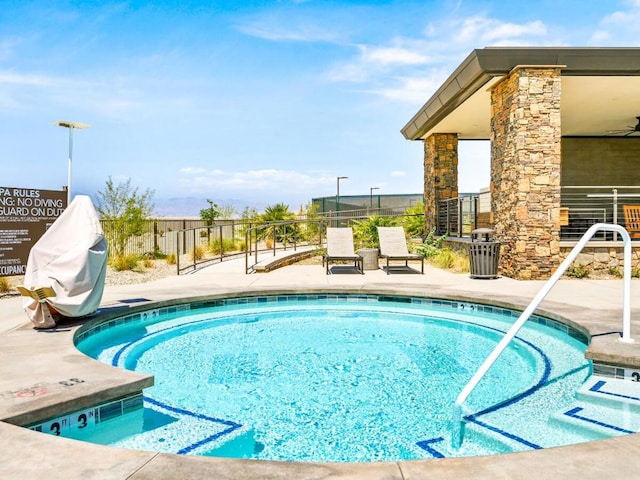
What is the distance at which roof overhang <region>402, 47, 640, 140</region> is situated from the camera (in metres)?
8.09

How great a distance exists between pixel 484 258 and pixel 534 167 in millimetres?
1765

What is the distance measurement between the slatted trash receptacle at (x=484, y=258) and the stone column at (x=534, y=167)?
340 mm

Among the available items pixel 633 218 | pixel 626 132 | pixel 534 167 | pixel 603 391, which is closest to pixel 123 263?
pixel 534 167

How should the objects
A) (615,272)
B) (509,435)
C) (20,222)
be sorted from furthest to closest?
1. (615,272)
2. (20,222)
3. (509,435)

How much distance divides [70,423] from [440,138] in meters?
12.7

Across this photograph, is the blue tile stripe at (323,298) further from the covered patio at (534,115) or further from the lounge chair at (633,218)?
the lounge chair at (633,218)

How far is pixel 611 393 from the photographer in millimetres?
3262

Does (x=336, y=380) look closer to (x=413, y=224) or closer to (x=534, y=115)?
(x=534, y=115)

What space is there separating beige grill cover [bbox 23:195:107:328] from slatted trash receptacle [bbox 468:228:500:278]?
6088mm

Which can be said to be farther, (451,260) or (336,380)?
(451,260)

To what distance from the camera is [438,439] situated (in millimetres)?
2787

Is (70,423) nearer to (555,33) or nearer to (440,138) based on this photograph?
(440,138)

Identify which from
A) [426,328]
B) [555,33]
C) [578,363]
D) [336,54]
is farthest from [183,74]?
[578,363]

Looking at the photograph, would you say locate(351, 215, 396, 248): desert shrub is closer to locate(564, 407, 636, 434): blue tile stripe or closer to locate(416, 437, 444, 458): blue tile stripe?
locate(564, 407, 636, 434): blue tile stripe
